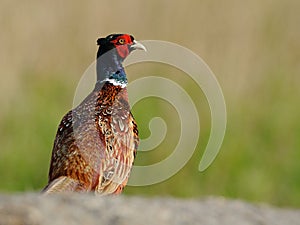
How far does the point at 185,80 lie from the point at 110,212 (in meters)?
5.52

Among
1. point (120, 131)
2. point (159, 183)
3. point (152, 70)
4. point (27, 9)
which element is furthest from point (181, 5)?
point (120, 131)

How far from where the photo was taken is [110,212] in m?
4.84

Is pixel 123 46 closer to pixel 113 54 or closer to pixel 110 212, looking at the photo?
pixel 113 54

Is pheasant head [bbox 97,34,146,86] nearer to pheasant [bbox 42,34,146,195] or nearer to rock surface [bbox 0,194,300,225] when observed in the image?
pheasant [bbox 42,34,146,195]

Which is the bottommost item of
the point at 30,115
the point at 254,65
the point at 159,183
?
the point at 159,183

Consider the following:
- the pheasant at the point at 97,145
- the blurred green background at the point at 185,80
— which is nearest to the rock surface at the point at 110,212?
the pheasant at the point at 97,145

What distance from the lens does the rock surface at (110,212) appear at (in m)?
4.57

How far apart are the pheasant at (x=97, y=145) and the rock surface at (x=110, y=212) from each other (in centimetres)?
85

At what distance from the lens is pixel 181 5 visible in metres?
10.6

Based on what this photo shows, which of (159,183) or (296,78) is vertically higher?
(296,78)

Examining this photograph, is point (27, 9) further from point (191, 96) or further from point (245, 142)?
point (245, 142)

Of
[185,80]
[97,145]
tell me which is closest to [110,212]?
[97,145]

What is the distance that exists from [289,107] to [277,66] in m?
0.60

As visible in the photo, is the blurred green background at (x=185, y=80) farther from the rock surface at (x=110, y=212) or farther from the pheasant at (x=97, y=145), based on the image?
the rock surface at (x=110, y=212)
